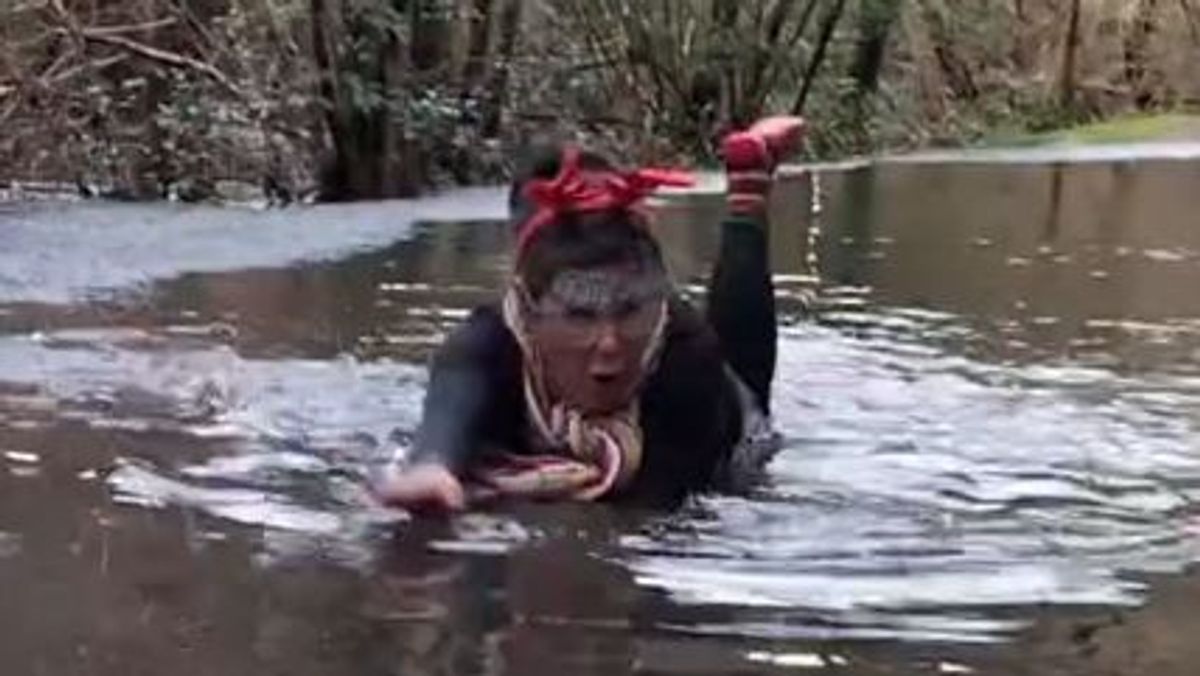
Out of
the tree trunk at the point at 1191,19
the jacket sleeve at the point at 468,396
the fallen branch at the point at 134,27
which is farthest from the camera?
the tree trunk at the point at 1191,19

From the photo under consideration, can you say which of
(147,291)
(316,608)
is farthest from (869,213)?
(316,608)

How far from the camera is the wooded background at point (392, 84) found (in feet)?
60.0

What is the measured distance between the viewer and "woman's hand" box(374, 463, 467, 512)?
5.54 m

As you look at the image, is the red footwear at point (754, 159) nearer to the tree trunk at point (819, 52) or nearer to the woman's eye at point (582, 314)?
the woman's eye at point (582, 314)

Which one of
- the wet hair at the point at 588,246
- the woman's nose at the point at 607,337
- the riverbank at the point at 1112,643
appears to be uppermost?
the wet hair at the point at 588,246

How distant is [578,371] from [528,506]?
12.8 inches

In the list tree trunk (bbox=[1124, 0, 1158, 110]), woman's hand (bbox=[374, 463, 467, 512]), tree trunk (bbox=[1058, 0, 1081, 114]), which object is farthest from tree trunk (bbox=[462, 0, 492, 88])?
tree trunk (bbox=[1124, 0, 1158, 110])

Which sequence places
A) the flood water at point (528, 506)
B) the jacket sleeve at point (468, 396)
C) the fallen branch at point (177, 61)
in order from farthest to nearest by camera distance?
the fallen branch at point (177, 61), the jacket sleeve at point (468, 396), the flood water at point (528, 506)

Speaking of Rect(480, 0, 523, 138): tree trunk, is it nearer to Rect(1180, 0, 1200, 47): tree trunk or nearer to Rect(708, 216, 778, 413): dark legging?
Rect(708, 216, 778, 413): dark legging

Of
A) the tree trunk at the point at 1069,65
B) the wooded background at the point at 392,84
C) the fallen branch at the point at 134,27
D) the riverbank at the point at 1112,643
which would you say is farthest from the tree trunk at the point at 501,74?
the tree trunk at the point at 1069,65

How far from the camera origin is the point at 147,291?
428 inches

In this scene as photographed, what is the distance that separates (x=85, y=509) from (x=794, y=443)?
239cm

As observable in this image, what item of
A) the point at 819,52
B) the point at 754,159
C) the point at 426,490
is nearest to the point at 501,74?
the point at 819,52

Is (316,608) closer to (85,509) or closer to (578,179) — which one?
(85,509)
